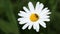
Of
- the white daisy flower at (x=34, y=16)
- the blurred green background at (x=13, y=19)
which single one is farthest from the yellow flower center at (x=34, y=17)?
the blurred green background at (x=13, y=19)

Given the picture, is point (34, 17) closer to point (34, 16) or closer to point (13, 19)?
point (34, 16)

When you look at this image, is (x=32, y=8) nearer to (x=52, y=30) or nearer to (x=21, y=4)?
(x=21, y=4)

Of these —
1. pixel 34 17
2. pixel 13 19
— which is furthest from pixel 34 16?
pixel 13 19

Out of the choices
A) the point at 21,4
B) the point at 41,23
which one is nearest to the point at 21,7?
the point at 21,4

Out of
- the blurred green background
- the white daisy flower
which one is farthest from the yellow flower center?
the blurred green background

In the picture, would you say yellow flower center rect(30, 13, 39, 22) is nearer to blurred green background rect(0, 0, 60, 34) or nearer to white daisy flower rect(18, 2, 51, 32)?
white daisy flower rect(18, 2, 51, 32)

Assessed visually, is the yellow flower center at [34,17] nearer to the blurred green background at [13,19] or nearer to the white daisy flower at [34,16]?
the white daisy flower at [34,16]

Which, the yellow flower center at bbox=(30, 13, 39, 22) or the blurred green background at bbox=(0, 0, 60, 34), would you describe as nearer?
the yellow flower center at bbox=(30, 13, 39, 22)

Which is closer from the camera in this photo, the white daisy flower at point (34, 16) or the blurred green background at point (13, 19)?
the white daisy flower at point (34, 16)
